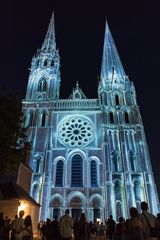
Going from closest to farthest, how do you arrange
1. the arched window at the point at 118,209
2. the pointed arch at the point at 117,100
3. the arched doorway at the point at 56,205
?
the arched window at the point at 118,209 < the arched doorway at the point at 56,205 < the pointed arch at the point at 117,100

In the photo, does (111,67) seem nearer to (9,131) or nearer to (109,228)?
(9,131)

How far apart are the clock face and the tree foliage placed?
670 inches

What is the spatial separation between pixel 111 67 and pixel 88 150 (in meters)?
18.8

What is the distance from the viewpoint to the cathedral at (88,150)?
24.7 meters

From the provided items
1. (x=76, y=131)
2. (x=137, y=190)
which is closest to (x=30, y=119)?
(x=76, y=131)

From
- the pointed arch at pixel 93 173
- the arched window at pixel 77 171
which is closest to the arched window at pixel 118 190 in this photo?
the pointed arch at pixel 93 173

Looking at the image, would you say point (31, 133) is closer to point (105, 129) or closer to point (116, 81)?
point (105, 129)

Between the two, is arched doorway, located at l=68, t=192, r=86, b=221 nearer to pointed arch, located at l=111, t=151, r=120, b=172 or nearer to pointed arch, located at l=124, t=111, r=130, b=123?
pointed arch, located at l=111, t=151, r=120, b=172

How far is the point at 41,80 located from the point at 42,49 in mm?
10743

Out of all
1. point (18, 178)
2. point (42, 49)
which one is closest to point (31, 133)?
point (18, 178)

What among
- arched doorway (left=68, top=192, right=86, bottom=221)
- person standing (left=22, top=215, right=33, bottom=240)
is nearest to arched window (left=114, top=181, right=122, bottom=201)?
arched doorway (left=68, top=192, right=86, bottom=221)

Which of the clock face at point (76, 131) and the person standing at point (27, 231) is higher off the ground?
the clock face at point (76, 131)

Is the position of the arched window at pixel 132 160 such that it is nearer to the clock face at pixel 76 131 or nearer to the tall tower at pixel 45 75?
the clock face at pixel 76 131

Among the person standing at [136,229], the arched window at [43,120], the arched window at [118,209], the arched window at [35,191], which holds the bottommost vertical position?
the person standing at [136,229]
